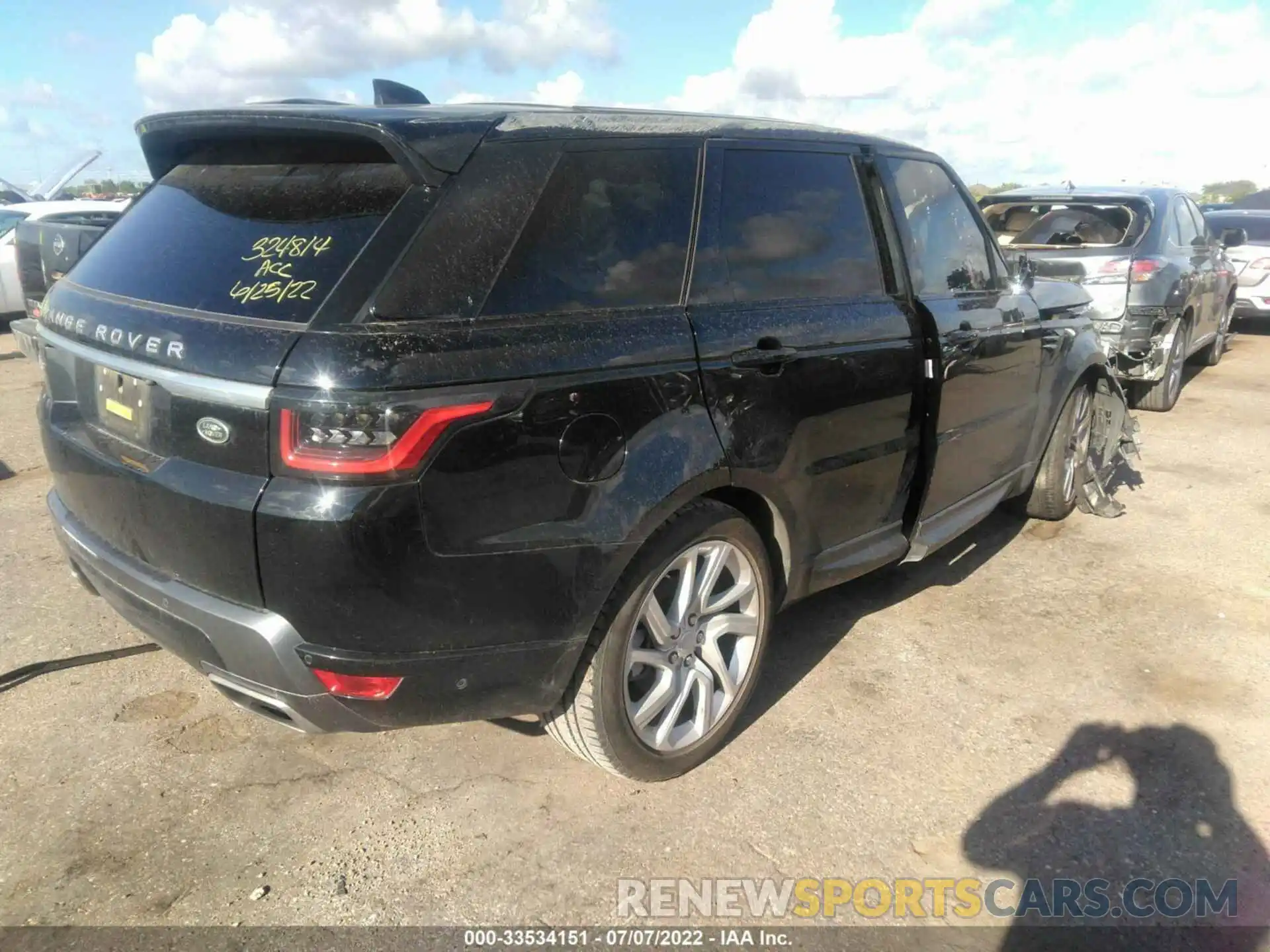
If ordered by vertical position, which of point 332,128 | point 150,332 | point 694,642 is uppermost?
point 332,128

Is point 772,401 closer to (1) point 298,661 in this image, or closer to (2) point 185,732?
(1) point 298,661

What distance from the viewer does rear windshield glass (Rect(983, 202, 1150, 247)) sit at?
7.07m

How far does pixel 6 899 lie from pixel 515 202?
2.12 m

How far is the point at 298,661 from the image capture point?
212cm

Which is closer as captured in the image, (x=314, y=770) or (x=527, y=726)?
(x=314, y=770)

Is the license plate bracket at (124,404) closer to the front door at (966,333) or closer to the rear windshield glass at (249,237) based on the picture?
the rear windshield glass at (249,237)

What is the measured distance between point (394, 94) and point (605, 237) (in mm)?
998

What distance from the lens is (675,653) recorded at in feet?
9.04

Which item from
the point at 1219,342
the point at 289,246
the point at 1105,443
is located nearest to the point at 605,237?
the point at 289,246

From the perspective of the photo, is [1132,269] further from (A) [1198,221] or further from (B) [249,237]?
(B) [249,237]

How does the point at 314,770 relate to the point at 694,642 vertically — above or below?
below

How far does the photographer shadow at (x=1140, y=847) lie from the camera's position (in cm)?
234

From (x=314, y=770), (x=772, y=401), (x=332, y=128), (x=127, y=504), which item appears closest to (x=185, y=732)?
(x=314, y=770)

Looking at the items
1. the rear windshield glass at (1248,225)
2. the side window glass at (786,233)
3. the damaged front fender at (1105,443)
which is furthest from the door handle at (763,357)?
the rear windshield glass at (1248,225)
